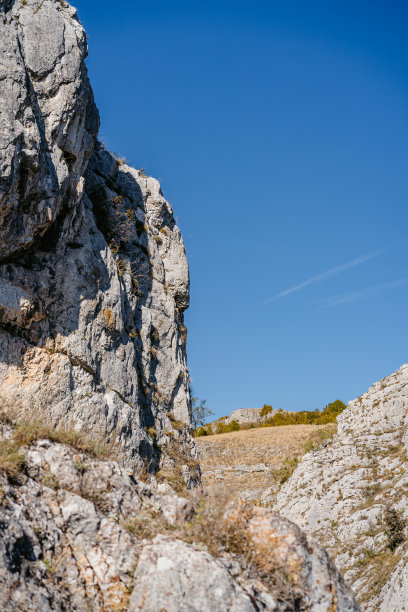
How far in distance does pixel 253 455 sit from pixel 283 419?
85.8ft

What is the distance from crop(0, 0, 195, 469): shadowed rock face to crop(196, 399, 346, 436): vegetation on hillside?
199 ft

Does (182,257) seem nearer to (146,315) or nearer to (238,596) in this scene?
(146,315)

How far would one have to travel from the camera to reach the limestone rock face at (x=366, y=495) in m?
22.7

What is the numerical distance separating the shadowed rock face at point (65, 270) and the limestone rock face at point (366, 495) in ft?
33.7

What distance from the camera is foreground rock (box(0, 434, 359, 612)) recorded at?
7.12 metres

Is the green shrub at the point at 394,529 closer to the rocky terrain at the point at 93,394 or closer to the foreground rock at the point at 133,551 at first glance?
the rocky terrain at the point at 93,394

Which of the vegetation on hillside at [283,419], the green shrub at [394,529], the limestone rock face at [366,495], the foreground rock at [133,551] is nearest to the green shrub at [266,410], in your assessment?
the vegetation on hillside at [283,419]

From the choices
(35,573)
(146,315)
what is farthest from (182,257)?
(35,573)

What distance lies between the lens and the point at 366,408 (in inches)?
1506

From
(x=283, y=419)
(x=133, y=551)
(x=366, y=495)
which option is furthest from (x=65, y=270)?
(x=283, y=419)

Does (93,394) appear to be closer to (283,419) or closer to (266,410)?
(283,419)

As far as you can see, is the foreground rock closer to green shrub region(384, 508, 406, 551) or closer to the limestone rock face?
the limestone rock face

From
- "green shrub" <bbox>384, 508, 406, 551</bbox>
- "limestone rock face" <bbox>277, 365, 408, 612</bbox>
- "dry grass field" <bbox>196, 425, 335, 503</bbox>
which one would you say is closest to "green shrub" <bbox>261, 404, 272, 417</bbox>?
"dry grass field" <bbox>196, 425, 335, 503</bbox>

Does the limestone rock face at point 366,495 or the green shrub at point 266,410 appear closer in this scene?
the limestone rock face at point 366,495
